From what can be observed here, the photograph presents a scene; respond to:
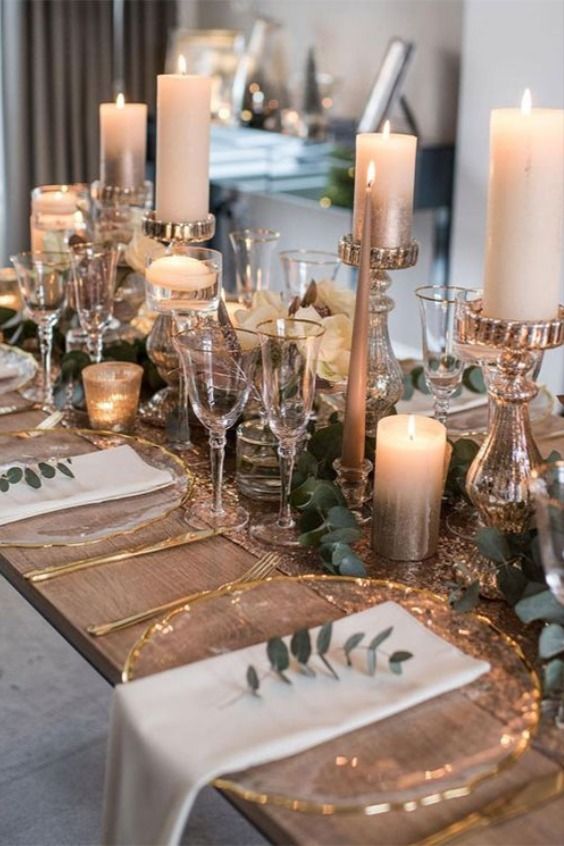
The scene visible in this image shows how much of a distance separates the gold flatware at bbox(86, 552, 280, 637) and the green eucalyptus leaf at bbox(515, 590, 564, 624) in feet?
0.90

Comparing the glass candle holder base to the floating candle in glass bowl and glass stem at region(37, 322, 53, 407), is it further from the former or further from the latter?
glass stem at region(37, 322, 53, 407)

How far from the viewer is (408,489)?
122cm

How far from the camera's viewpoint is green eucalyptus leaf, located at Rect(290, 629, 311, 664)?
3.19ft

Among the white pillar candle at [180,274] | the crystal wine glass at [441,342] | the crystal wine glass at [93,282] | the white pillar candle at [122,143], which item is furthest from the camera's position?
the white pillar candle at [122,143]

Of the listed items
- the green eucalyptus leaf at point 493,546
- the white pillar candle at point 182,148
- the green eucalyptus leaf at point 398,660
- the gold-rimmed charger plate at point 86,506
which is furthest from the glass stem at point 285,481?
the white pillar candle at point 182,148

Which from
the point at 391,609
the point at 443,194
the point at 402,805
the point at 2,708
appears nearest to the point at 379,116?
the point at 443,194

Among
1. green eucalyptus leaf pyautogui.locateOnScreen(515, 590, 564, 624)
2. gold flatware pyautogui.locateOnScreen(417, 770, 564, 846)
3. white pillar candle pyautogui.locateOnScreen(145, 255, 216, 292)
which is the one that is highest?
white pillar candle pyautogui.locateOnScreen(145, 255, 216, 292)

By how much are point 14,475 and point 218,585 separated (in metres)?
0.34

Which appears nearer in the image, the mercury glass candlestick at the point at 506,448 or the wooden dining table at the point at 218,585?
the wooden dining table at the point at 218,585

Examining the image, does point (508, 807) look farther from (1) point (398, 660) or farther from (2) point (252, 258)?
(2) point (252, 258)

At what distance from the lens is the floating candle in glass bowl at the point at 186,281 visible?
5.10 ft

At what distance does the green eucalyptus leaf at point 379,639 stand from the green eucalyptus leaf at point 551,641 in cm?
13

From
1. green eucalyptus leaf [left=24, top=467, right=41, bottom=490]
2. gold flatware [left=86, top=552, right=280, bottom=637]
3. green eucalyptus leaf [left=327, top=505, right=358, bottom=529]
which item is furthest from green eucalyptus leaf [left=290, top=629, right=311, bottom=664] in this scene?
green eucalyptus leaf [left=24, top=467, right=41, bottom=490]

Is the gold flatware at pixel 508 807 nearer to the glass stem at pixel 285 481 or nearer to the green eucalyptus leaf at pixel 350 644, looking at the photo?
the green eucalyptus leaf at pixel 350 644
